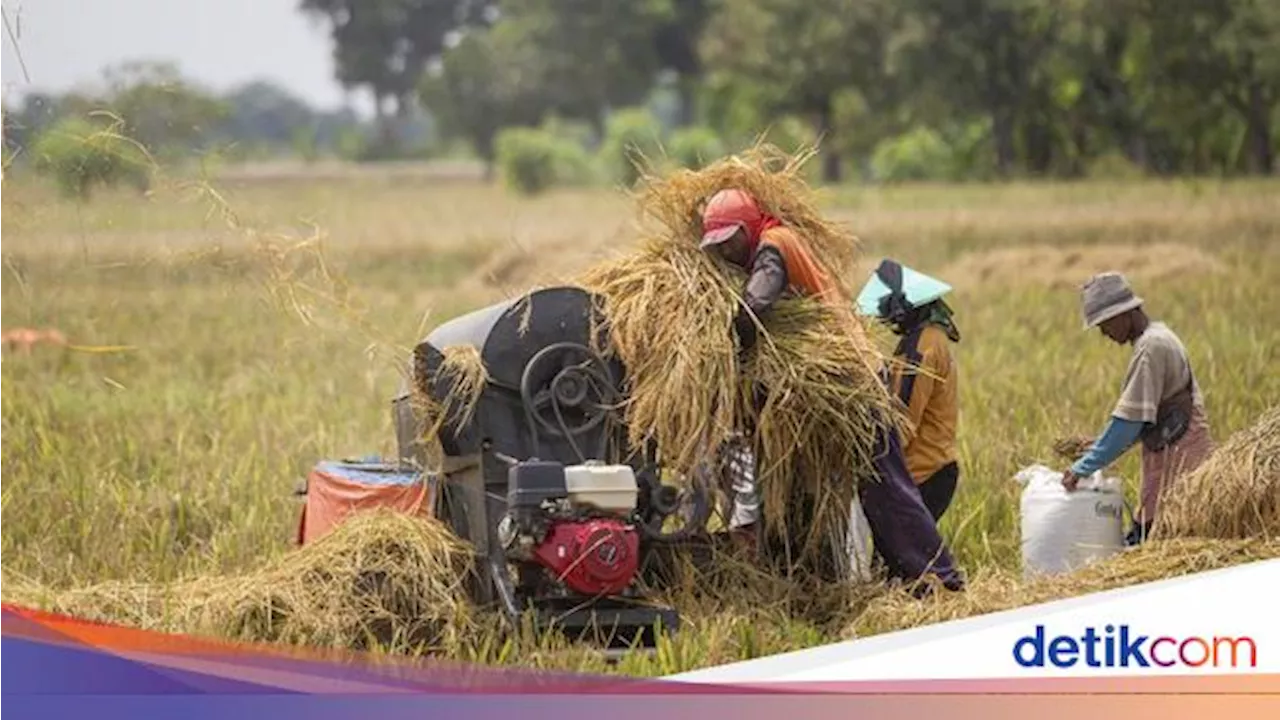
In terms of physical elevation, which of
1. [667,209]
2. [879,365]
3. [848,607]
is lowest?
[848,607]

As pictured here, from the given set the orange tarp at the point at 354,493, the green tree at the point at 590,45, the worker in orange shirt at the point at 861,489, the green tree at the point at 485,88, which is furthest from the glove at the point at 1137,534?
the green tree at the point at 590,45

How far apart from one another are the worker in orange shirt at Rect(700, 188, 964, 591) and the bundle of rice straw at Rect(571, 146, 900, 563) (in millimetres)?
68

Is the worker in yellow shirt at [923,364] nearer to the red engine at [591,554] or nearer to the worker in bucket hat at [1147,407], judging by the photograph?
the worker in bucket hat at [1147,407]

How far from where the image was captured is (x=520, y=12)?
80562 millimetres

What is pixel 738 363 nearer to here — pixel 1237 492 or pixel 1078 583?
pixel 1078 583

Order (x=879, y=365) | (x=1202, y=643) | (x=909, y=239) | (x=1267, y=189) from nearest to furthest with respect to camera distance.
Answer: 1. (x=1202, y=643)
2. (x=879, y=365)
3. (x=909, y=239)
4. (x=1267, y=189)

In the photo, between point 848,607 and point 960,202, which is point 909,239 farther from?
point 848,607

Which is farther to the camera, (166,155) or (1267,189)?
(1267,189)

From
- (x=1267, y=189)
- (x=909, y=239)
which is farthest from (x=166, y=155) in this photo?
(x=1267, y=189)

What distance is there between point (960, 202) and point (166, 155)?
25418 millimetres

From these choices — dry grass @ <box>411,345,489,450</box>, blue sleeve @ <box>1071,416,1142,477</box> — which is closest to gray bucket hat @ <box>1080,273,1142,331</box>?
blue sleeve @ <box>1071,416,1142,477</box>

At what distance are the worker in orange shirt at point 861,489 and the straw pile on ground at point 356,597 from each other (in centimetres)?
103

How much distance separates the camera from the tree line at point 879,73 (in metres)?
37.7

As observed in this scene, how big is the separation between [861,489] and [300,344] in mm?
9101
